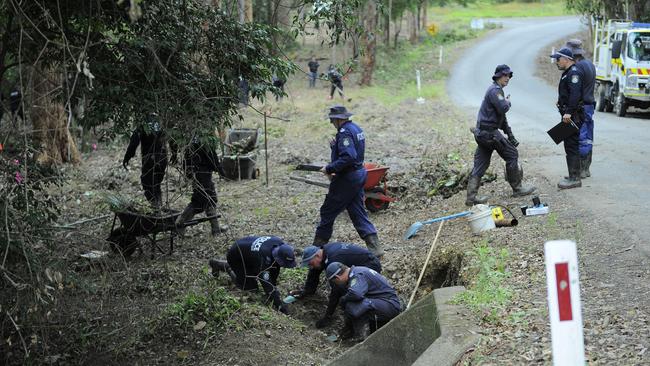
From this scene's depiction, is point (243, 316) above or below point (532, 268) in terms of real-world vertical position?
below

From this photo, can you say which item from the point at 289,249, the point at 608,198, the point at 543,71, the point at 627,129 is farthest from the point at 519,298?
the point at 543,71

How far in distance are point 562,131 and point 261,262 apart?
15.3ft

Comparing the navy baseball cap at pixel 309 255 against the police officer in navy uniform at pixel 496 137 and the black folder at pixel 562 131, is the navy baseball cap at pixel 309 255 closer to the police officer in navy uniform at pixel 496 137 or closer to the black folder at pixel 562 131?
the police officer in navy uniform at pixel 496 137

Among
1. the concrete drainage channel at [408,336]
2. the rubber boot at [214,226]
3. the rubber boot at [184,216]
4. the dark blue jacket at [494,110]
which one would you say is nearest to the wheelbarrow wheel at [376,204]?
the rubber boot at [214,226]

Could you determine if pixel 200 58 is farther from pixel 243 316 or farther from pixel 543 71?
pixel 543 71

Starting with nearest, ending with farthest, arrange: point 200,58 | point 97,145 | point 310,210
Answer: point 200,58, point 310,210, point 97,145

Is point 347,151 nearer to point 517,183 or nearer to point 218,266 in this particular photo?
point 218,266

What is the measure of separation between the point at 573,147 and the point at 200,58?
533 centimetres

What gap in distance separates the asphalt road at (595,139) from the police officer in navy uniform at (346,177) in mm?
2926

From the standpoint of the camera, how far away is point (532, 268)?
8.09m

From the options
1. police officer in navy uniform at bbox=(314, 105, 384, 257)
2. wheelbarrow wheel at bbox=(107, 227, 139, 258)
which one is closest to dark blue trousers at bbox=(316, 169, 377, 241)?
police officer in navy uniform at bbox=(314, 105, 384, 257)

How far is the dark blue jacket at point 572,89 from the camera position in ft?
35.2

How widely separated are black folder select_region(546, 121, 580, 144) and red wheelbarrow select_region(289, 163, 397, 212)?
8.76 ft

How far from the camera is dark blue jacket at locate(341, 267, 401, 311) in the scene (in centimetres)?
838
